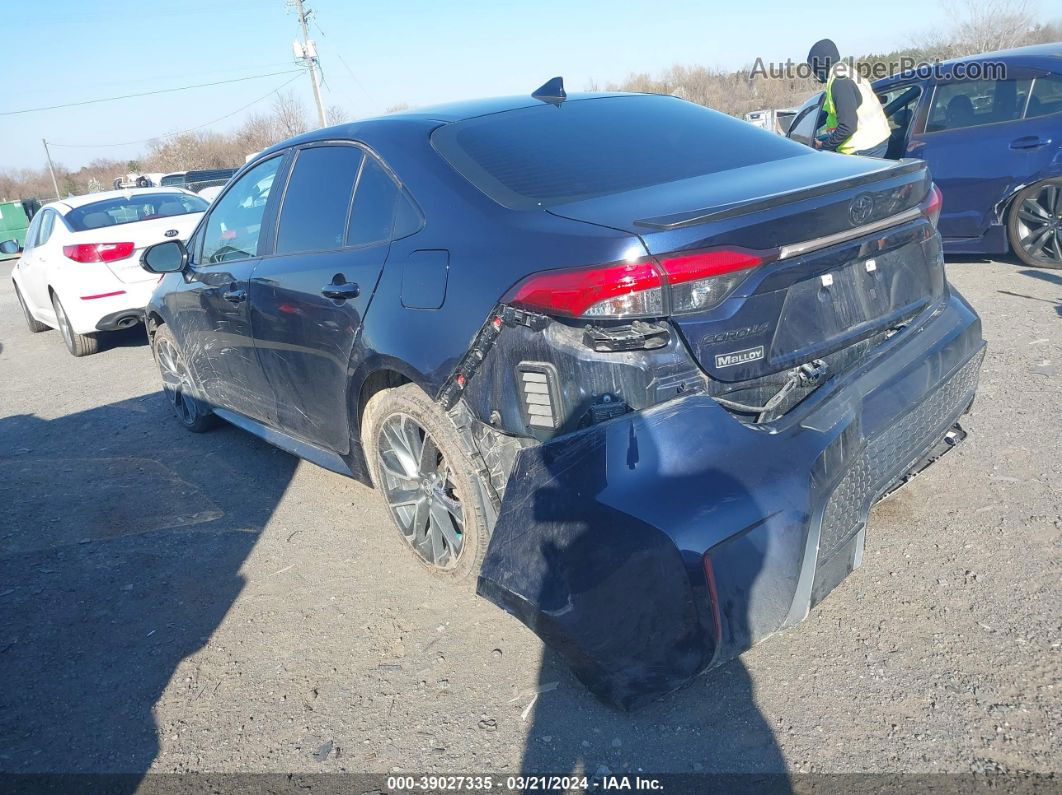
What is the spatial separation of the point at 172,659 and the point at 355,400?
1.20 meters

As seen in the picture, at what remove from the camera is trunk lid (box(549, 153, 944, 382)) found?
7.91 ft

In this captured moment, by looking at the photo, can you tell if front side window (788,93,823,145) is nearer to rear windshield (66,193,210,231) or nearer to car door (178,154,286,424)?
Answer: car door (178,154,286,424)

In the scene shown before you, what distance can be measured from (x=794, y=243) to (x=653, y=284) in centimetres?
49

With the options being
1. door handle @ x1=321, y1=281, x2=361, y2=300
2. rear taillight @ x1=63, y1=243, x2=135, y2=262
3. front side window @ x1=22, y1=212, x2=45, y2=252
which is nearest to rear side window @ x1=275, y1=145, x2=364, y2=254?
door handle @ x1=321, y1=281, x2=361, y2=300

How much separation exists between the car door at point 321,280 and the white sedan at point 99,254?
14.8ft

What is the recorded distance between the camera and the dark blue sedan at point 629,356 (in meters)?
2.27

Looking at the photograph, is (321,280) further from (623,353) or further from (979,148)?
(979,148)

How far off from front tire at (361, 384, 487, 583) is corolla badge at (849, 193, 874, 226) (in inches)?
58.9

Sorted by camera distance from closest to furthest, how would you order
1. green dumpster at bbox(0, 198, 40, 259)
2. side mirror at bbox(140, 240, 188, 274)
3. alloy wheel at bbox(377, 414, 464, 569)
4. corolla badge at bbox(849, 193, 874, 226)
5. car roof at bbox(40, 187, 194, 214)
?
corolla badge at bbox(849, 193, 874, 226), alloy wheel at bbox(377, 414, 464, 569), side mirror at bbox(140, 240, 188, 274), car roof at bbox(40, 187, 194, 214), green dumpster at bbox(0, 198, 40, 259)

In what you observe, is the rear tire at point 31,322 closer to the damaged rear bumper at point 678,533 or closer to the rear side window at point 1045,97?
the damaged rear bumper at point 678,533

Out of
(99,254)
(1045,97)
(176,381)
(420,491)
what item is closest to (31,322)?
(99,254)

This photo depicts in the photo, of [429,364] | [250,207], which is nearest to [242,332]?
[250,207]

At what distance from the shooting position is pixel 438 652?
2.99m

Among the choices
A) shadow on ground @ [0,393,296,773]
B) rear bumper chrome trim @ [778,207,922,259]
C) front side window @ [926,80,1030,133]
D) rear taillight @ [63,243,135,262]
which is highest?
rear bumper chrome trim @ [778,207,922,259]
